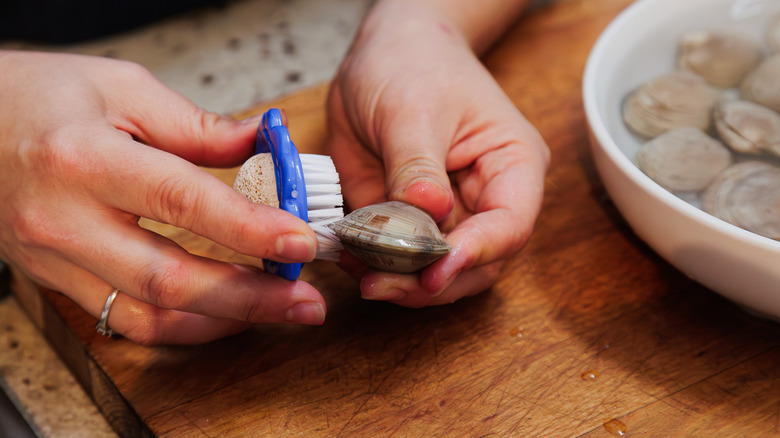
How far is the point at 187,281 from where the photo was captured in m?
0.64

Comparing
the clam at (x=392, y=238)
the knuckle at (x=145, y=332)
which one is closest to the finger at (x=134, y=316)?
the knuckle at (x=145, y=332)

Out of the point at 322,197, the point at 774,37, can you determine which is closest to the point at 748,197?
the point at 774,37

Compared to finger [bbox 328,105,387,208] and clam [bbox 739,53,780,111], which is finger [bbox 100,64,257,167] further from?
clam [bbox 739,53,780,111]

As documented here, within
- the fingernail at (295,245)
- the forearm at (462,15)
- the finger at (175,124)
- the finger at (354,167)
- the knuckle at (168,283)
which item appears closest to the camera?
the fingernail at (295,245)

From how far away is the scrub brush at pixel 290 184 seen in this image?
0.57 m

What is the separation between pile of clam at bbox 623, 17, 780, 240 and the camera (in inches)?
27.4

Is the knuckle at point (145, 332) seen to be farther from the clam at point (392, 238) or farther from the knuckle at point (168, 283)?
the clam at point (392, 238)

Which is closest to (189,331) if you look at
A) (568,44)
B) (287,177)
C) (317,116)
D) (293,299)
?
(293,299)

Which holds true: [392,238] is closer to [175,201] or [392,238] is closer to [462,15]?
[175,201]

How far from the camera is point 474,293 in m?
0.77

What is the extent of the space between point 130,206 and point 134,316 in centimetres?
16

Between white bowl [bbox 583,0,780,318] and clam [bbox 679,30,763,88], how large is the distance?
0.03 m

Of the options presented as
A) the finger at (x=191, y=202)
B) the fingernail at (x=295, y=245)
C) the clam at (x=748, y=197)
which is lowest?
the clam at (x=748, y=197)

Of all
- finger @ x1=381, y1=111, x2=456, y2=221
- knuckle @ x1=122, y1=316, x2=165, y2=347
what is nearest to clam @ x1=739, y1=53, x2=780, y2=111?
finger @ x1=381, y1=111, x2=456, y2=221
